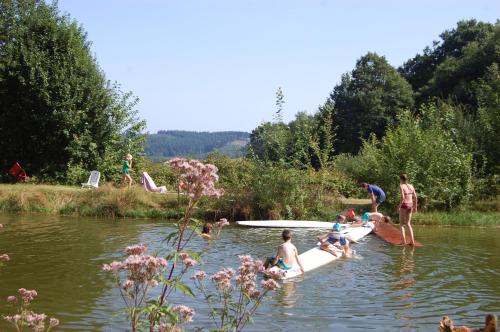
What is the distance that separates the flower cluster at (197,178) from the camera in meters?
4.75

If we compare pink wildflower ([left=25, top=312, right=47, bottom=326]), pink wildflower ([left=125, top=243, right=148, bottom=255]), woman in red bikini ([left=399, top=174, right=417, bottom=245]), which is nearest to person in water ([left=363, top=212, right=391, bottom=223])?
woman in red bikini ([left=399, top=174, right=417, bottom=245])

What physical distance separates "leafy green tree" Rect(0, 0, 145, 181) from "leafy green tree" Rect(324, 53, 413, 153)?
29.7 metres

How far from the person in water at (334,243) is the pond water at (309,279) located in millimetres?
386

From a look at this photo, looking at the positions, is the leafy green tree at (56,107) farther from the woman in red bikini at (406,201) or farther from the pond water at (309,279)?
the woman in red bikini at (406,201)

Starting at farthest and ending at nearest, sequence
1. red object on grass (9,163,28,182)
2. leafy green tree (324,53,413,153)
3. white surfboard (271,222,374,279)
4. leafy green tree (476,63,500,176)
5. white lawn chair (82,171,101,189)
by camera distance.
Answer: leafy green tree (324,53,413,153), red object on grass (9,163,28,182), white lawn chair (82,171,101,189), leafy green tree (476,63,500,176), white surfboard (271,222,374,279)

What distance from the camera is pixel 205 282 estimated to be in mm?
11391

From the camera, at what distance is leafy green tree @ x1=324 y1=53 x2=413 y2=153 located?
181 feet

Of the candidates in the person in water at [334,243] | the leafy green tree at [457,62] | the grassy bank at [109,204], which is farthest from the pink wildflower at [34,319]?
the leafy green tree at [457,62]

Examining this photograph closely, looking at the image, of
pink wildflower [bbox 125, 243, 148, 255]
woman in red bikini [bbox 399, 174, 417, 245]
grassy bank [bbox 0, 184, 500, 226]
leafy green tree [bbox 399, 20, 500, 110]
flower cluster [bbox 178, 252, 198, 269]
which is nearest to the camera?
pink wildflower [bbox 125, 243, 148, 255]

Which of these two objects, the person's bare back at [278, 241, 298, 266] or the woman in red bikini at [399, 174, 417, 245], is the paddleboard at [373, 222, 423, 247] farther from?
the person's bare back at [278, 241, 298, 266]

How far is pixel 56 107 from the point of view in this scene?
27.9 m

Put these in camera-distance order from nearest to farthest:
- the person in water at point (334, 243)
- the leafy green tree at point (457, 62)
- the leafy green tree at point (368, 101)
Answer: the person in water at point (334, 243), the leafy green tree at point (457, 62), the leafy green tree at point (368, 101)

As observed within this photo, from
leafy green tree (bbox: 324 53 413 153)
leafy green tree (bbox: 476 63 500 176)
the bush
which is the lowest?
the bush

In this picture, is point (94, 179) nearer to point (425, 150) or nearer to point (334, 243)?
point (425, 150)
